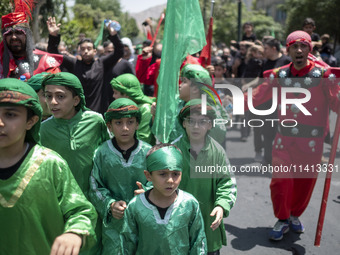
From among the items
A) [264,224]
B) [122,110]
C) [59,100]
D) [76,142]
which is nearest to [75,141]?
[76,142]

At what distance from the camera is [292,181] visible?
15.8 ft

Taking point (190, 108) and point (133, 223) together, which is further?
point (190, 108)

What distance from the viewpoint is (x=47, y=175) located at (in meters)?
2.20

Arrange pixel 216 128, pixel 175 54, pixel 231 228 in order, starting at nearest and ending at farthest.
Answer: pixel 175 54 → pixel 216 128 → pixel 231 228

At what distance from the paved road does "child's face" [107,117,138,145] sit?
1898 mm

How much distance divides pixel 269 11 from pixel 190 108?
73040mm

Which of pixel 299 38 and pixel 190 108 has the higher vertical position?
pixel 299 38

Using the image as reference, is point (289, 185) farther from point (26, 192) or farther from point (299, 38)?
point (26, 192)

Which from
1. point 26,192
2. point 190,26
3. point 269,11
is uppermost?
point 269,11

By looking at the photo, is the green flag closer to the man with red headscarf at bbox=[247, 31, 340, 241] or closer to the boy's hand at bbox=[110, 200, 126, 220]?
the boy's hand at bbox=[110, 200, 126, 220]

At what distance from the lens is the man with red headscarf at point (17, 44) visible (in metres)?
4.36

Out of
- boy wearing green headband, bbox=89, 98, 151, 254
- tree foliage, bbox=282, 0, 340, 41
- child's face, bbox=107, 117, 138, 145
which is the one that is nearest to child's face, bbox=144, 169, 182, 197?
boy wearing green headband, bbox=89, 98, 151, 254

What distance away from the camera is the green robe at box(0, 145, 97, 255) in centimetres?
212

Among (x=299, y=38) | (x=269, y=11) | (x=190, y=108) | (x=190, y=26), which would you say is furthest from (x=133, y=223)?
(x=269, y=11)
